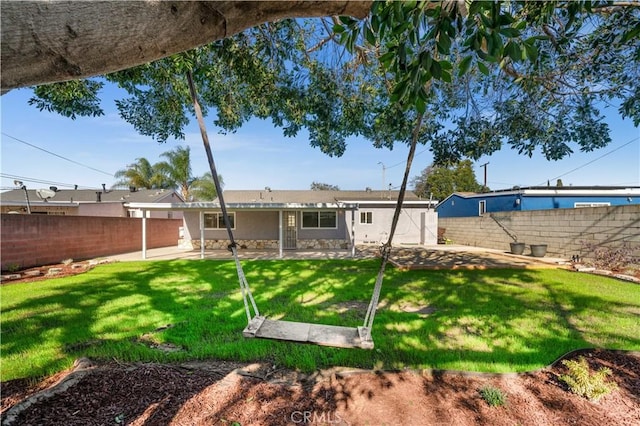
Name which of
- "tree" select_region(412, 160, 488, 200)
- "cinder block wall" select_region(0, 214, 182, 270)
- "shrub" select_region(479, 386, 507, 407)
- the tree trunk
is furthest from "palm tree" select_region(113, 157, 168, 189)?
"tree" select_region(412, 160, 488, 200)

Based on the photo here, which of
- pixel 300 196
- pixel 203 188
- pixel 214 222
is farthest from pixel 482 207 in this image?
pixel 203 188

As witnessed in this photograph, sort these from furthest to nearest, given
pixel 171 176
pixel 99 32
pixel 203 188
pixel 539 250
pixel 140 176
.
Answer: pixel 140 176 → pixel 171 176 → pixel 203 188 → pixel 539 250 → pixel 99 32

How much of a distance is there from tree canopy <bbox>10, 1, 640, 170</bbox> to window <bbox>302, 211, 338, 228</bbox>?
31.7ft

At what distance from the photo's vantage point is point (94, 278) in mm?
8156

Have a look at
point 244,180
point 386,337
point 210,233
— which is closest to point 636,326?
point 386,337

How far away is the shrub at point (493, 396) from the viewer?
251 cm

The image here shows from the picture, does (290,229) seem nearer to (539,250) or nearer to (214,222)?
(214,222)

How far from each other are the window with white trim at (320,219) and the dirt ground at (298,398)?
1351cm

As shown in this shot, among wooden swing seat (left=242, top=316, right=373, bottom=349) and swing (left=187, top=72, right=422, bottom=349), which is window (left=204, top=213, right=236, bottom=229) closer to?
swing (left=187, top=72, right=422, bottom=349)

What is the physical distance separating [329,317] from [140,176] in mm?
27698

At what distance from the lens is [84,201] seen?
21172mm

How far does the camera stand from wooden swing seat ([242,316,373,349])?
2451 mm

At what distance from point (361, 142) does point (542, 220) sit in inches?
395

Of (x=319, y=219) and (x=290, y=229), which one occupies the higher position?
(x=319, y=219)
